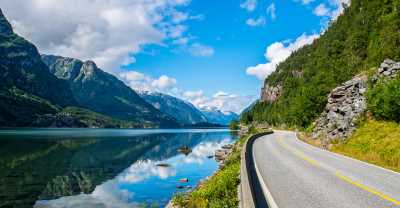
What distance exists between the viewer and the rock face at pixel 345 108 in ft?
126

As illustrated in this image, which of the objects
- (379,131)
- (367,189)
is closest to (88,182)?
(379,131)

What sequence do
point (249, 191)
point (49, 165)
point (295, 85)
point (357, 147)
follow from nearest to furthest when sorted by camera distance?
point (249, 191) < point (357, 147) < point (49, 165) < point (295, 85)

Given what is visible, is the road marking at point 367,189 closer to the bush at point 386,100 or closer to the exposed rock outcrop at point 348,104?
the bush at point 386,100

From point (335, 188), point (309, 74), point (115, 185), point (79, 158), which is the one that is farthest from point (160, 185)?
point (309, 74)

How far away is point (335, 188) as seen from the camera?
14.7m

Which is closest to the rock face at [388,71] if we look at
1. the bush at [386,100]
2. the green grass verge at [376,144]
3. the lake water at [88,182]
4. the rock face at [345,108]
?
the rock face at [345,108]

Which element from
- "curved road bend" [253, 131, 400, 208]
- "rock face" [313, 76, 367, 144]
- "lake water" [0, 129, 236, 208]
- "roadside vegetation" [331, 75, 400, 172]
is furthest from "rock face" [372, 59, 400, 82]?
"lake water" [0, 129, 236, 208]

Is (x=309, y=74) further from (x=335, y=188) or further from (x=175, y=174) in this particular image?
(x=335, y=188)

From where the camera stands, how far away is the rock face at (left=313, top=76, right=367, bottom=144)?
38531 mm

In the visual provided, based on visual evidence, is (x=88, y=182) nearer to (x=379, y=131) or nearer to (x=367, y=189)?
(x=379, y=131)

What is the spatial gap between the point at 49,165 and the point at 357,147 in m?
43.1

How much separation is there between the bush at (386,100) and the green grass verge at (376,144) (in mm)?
849

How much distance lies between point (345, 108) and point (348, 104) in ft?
2.53

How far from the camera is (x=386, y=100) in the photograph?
32.1m
